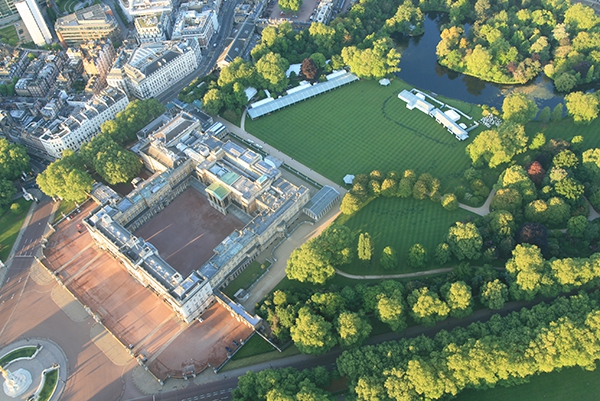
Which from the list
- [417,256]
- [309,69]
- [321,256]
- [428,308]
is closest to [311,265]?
[321,256]

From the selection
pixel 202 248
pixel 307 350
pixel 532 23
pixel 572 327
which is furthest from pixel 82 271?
pixel 532 23

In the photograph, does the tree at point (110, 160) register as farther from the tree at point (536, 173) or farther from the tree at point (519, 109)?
the tree at point (519, 109)

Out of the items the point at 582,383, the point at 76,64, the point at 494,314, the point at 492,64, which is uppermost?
the point at 76,64

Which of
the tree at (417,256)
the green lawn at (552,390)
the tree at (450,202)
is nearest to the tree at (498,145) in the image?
the tree at (450,202)

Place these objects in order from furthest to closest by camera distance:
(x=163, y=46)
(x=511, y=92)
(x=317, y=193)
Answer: (x=163, y=46) < (x=511, y=92) < (x=317, y=193)

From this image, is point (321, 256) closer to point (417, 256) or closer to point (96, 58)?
point (417, 256)

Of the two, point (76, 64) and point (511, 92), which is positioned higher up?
point (76, 64)

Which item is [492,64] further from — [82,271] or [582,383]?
[82,271]
